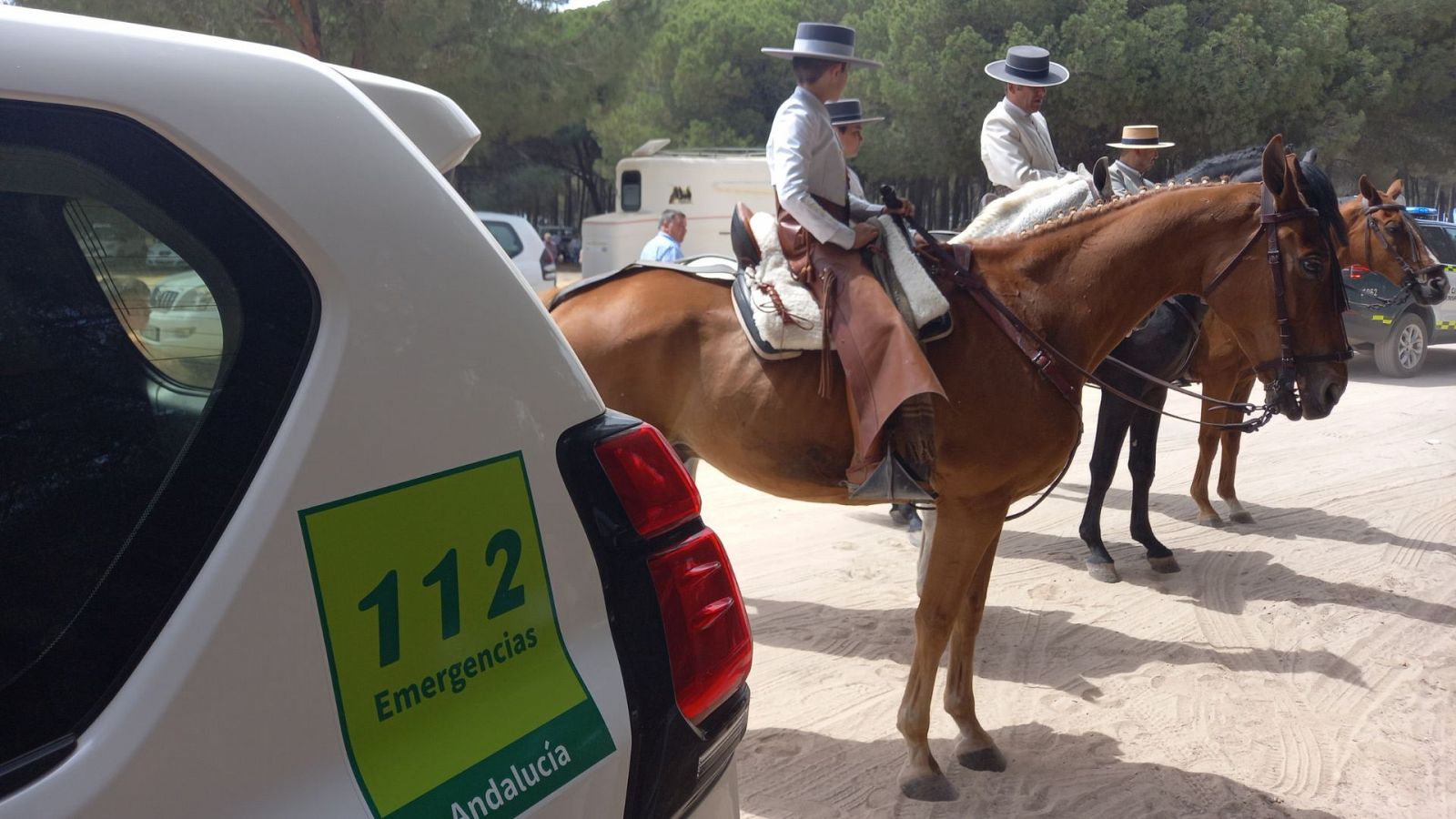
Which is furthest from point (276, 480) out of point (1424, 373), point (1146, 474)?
point (1424, 373)

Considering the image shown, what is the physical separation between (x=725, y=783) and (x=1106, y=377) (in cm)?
497

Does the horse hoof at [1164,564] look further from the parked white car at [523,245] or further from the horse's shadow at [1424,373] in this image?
the parked white car at [523,245]

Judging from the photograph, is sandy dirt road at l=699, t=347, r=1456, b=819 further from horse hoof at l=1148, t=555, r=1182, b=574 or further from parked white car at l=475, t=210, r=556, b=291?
parked white car at l=475, t=210, r=556, b=291

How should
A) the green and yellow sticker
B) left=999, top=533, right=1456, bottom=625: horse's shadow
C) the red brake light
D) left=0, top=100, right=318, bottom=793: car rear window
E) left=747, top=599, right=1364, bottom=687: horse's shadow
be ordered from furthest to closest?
left=999, top=533, right=1456, bottom=625: horse's shadow, left=747, top=599, right=1364, bottom=687: horse's shadow, the red brake light, the green and yellow sticker, left=0, top=100, right=318, bottom=793: car rear window

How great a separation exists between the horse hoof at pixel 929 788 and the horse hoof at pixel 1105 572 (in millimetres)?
2747

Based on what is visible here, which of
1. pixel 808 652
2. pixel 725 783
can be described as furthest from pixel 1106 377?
pixel 725 783

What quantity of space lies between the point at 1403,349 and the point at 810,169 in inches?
490

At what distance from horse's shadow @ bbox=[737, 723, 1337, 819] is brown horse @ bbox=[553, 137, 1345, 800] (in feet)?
0.38

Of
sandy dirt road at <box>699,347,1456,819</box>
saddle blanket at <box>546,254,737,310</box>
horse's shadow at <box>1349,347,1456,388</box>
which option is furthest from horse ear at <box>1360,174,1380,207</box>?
horse's shadow at <box>1349,347,1456,388</box>

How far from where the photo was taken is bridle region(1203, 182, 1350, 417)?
387cm

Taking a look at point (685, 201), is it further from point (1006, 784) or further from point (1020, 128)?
point (1006, 784)

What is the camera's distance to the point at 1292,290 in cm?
393

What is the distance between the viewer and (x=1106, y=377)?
20.1 feet

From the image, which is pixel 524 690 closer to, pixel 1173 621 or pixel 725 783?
pixel 725 783
